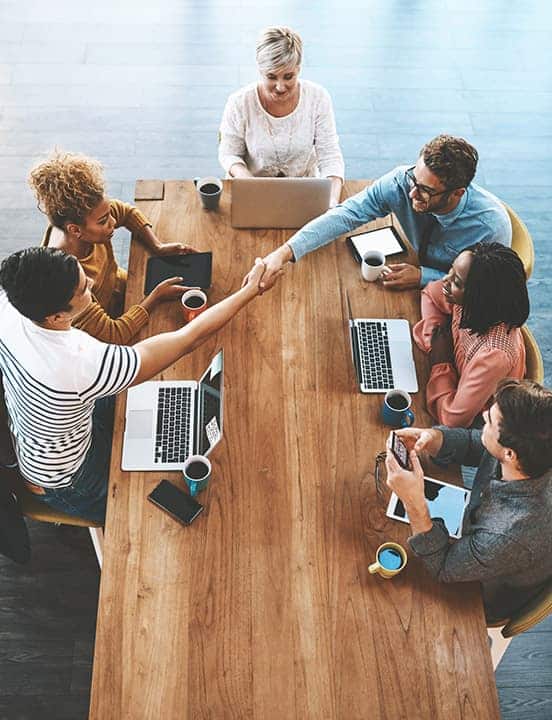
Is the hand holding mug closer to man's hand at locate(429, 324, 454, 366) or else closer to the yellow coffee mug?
man's hand at locate(429, 324, 454, 366)

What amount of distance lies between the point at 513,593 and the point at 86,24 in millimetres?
4374

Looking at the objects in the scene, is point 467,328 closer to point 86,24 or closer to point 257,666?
point 257,666

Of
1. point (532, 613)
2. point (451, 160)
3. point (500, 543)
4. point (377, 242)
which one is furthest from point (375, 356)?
point (532, 613)

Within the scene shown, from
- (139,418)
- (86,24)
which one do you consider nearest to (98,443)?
(139,418)

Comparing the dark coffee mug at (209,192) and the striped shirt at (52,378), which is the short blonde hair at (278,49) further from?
the striped shirt at (52,378)

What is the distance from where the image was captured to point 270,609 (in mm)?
1930

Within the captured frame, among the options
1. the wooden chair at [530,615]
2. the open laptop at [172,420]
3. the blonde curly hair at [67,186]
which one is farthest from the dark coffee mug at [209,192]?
the wooden chair at [530,615]

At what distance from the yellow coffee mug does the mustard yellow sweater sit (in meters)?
1.06

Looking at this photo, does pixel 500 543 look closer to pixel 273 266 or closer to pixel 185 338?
pixel 185 338

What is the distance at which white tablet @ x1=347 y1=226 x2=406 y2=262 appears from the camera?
106 inches

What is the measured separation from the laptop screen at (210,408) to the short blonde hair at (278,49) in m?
1.26

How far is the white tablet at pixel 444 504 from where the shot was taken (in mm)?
2082

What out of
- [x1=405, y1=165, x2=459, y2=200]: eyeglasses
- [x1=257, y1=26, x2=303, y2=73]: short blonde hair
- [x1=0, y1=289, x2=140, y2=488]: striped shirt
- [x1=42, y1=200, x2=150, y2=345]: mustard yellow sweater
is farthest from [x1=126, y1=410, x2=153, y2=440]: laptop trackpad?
[x1=257, y1=26, x2=303, y2=73]: short blonde hair

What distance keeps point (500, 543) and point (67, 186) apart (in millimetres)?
1646
